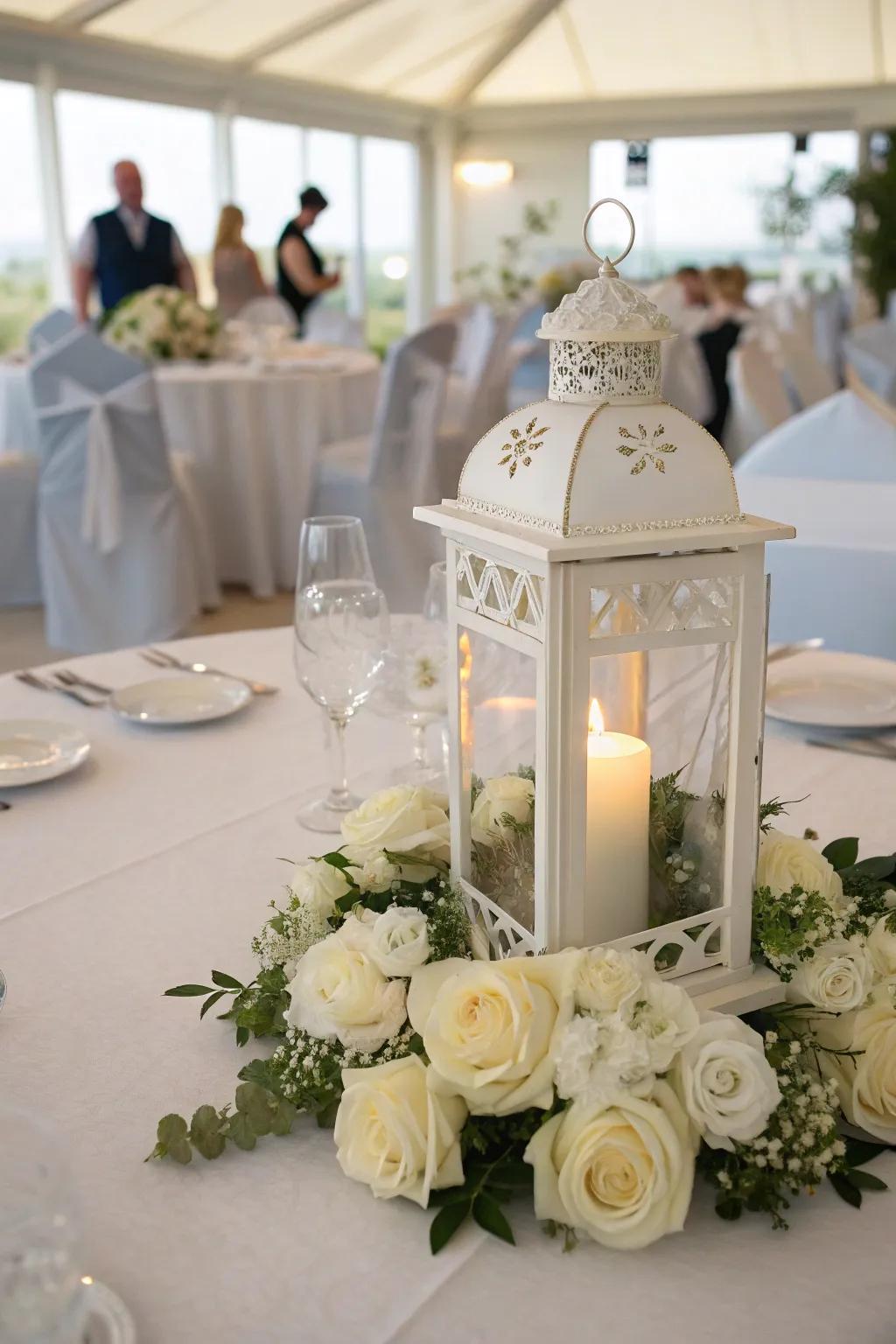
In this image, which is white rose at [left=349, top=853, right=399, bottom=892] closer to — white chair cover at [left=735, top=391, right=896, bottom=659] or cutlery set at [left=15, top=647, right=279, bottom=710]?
cutlery set at [left=15, top=647, right=279, bottom=710]

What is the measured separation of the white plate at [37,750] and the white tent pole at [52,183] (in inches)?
336

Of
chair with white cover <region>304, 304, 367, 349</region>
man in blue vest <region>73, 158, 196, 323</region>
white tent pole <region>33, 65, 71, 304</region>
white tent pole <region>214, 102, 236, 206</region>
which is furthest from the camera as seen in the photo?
white tent pole <region>214, 102, 236, 206</region>

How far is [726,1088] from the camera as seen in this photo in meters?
0.62

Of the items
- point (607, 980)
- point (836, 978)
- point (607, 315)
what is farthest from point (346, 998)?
point (607, 315)

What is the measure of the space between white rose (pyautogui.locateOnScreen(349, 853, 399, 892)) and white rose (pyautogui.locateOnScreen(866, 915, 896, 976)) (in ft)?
0.96

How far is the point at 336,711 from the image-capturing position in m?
1.16

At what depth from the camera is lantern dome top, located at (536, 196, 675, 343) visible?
677mm

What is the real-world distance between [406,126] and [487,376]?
388 inches

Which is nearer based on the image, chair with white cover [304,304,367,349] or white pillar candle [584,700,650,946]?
white pillar candle [584,700,650,946]

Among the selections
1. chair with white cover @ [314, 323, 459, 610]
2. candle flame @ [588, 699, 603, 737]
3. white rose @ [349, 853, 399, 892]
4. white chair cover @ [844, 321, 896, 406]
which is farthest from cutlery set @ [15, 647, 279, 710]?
white chair cover @ [844, 321, 896, 406]

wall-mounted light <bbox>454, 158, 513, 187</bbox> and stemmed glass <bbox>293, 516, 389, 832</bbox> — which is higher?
wall-mounted light <bbox>454, 158, 513, 187</bbox>

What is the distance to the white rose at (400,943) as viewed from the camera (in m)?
0.71

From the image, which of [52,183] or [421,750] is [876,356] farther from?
[421,750]

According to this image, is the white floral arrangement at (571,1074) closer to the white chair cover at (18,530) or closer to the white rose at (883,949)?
the white rose at (883,949)
